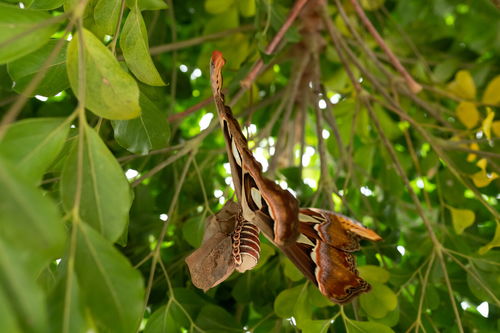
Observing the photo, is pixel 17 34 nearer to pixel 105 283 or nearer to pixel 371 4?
pixel 105 283

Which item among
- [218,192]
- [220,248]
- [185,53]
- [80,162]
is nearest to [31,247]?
[80,162]

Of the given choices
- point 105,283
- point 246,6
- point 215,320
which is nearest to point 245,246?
point 105,283

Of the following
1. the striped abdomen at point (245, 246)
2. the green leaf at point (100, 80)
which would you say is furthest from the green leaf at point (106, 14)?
the striped abdomen at point (245, 246)

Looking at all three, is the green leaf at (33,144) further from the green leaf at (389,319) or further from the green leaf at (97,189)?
the green leaf at (389,319)

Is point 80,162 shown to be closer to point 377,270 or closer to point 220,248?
point 220,248

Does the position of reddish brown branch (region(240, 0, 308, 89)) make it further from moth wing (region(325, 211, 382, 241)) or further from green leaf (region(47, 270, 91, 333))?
green leaf (region(47, 270, 91, 333))

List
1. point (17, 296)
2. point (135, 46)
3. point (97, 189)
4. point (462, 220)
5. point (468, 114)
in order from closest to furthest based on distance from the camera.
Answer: point (17, 296), point (97, 189), point (135, 46), point (462, 220), point (468, 114)

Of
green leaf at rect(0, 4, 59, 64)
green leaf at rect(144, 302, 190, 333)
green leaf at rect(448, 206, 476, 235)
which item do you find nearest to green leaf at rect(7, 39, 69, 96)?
green leaf at rect(0, 4, 59, 64)

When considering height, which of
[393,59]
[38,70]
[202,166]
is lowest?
[202,166]
